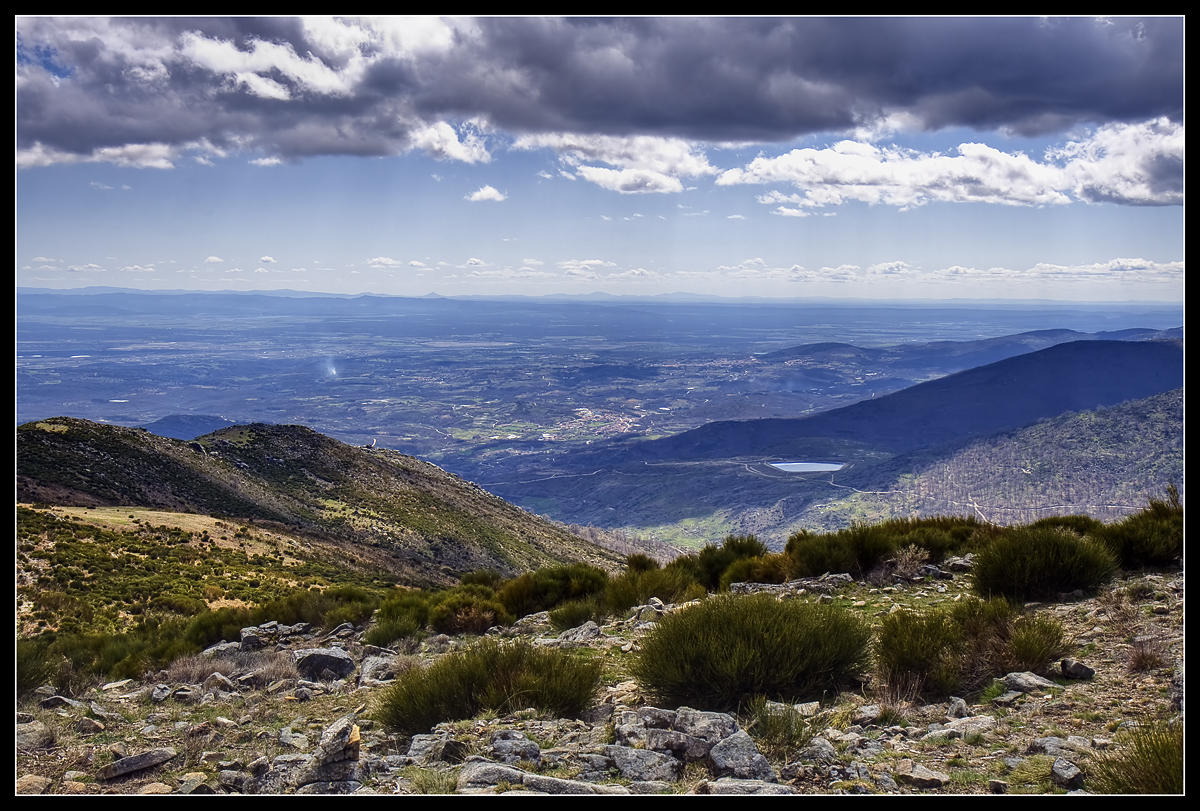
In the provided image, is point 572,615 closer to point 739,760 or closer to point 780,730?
point 780,730

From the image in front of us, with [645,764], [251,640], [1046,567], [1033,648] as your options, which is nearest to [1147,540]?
[1046,567]

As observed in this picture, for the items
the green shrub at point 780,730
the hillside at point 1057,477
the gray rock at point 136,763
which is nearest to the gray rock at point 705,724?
the green shrub at point 780,730

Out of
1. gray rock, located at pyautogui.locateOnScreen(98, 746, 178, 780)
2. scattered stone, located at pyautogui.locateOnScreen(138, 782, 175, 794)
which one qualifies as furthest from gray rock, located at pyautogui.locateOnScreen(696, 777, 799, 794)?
gray rock, located at pyautogui.locateOnScreen(98, 746, 178, 780)

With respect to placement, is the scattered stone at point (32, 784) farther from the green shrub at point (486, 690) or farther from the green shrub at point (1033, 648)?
the green shrub at point (1033, 648)

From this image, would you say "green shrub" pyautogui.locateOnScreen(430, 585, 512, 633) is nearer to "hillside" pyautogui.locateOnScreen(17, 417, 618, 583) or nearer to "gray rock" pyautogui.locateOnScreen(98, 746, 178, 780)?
"gray rock" pyautogui.locateOnScreen(98, 746, 178, 780)

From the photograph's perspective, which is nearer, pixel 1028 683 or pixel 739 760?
pixel 739 760

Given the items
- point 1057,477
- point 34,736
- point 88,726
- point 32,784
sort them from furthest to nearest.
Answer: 1. point 1057,477
2. point 88,726
3. point 34,736
4. point 32,784
